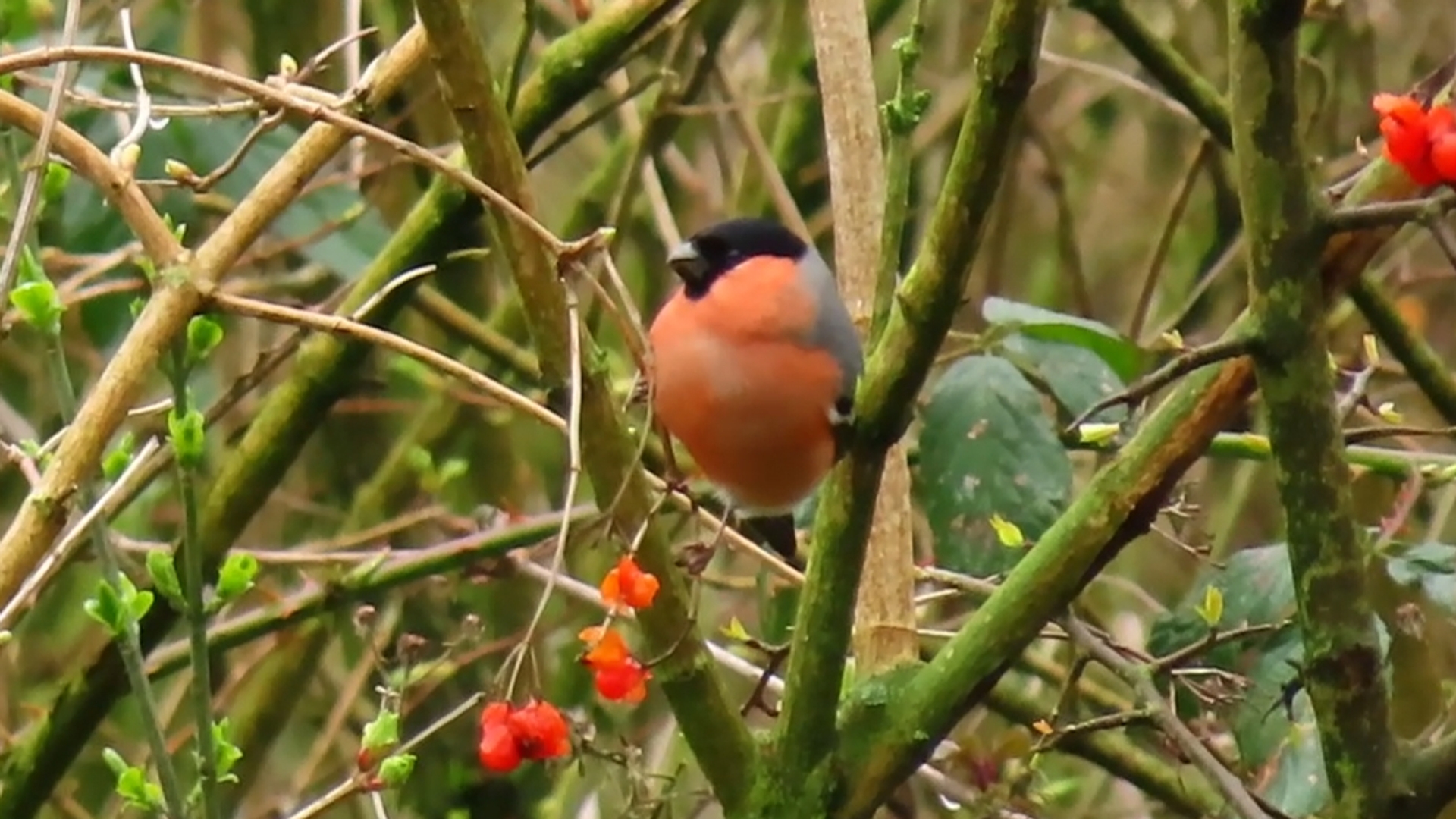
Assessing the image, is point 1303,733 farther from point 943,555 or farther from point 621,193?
point 621,193

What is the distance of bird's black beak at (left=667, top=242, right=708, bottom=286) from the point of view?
1.15 m

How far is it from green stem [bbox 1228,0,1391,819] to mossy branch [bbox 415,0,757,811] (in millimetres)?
285

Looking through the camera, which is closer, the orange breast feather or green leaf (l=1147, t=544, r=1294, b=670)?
the orange breast feather

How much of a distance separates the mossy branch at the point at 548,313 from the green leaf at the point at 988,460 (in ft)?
0.90

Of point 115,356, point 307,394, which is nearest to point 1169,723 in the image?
point 115,356

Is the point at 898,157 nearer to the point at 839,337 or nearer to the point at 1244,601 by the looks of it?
the point at 839,337

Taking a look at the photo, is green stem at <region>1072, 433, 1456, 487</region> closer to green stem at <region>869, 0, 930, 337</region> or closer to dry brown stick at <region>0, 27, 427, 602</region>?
green stem at <region>869, 0, 930, 337</region>

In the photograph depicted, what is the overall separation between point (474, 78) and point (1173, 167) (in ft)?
6.41

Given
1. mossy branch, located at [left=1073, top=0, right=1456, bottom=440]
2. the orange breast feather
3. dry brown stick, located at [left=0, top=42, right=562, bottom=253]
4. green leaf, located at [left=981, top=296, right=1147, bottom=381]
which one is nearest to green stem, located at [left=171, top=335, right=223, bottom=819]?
dry brown stick, located at [left=0, top=42, right=562, bottom=253]

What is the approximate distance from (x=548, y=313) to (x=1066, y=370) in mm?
431

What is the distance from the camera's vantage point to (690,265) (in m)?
1.15

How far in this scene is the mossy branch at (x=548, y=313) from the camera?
2.99 ft

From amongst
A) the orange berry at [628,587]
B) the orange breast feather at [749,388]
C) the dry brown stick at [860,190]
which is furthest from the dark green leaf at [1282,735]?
the orange berry at [628,587]

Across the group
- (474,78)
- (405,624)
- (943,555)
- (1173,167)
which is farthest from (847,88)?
(1173,167)
